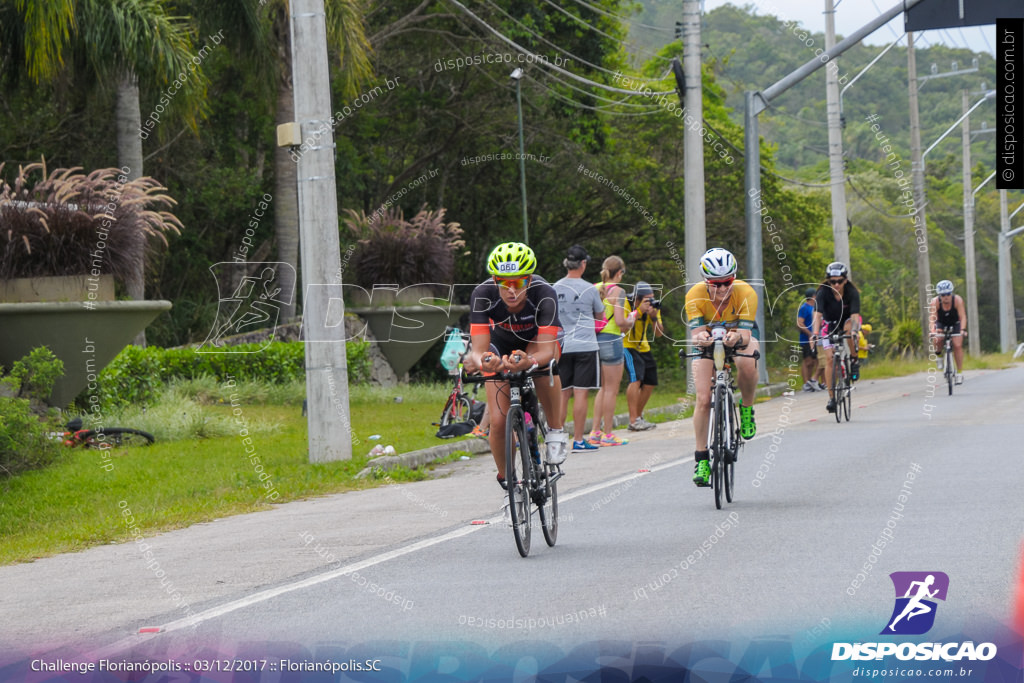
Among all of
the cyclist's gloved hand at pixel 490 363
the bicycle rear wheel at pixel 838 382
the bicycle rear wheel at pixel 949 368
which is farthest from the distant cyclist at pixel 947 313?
the cyclist's gloved hand at pixel 490 363

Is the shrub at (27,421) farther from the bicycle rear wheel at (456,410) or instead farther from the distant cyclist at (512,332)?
the distant cyclist at (512,332)

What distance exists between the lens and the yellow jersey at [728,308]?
10531mm

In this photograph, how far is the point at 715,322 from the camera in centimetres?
1056

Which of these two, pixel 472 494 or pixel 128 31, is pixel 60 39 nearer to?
pixel 128 31

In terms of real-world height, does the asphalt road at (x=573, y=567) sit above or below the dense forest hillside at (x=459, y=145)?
below

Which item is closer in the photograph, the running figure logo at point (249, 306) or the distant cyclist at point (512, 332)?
the distant cyclist at point (512, 332)

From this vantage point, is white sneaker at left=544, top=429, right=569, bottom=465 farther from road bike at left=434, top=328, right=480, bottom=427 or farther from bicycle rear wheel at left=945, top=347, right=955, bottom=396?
bicycle rear wheel at left=945, top=347, right=955, bottom=396

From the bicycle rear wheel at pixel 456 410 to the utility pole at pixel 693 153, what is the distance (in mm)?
6827

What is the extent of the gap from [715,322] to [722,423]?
0.91 m

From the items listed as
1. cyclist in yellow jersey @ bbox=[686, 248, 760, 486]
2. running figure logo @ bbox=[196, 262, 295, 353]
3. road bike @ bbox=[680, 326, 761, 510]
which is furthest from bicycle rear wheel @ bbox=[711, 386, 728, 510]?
running figure logo @ bbox=[196, 262, 295, 353]

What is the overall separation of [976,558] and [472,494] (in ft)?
18.1

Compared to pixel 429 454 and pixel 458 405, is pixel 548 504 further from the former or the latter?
pixel 458 405

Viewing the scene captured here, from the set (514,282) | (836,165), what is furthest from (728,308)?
(836,165)

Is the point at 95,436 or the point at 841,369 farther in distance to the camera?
the point at 841,369
